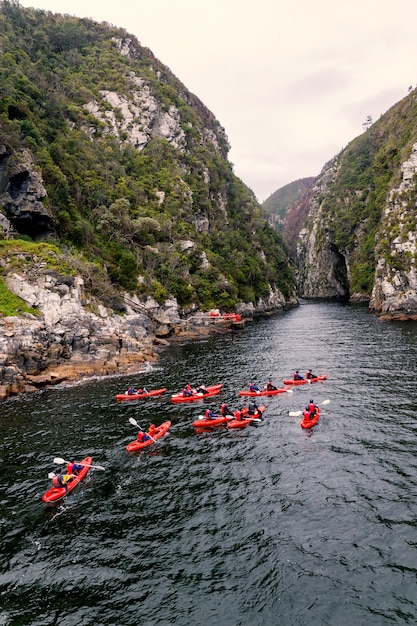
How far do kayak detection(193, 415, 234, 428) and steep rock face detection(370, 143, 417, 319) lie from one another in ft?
169

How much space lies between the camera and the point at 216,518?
1711 cm

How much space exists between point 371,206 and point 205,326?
240 ft

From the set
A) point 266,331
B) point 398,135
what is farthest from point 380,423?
point 398,135

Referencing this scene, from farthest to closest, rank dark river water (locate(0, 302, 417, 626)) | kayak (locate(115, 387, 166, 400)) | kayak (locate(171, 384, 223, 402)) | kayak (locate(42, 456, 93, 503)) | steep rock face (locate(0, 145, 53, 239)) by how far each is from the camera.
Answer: steep rock face (locate(0, 145, 53, 239)), kayak (locate(115, 387, 166, 400)), kayak (locate(171, 384, 223, 402)), kayak (locate(42, 456, 93, 503)), dark river water (locate(0, 302, 417, 626))

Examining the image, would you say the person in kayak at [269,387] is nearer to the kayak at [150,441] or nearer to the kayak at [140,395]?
the kayak at [140,395]

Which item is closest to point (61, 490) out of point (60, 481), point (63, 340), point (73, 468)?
point (60, 481)

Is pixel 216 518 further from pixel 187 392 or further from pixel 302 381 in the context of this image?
pixel 302 381

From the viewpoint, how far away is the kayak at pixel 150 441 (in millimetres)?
24281

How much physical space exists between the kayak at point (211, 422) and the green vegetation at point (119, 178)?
95.8 ft

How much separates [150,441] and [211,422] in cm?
504

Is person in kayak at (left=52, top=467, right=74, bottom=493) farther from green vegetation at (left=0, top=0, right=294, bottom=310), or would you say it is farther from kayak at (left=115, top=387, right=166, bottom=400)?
green vegetation at (left=0, top=0, right=294, bottom=310)

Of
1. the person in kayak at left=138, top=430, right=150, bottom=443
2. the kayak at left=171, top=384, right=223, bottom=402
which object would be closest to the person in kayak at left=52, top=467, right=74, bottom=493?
the person in kayak at left=138, top=430, right=150, bottom=443

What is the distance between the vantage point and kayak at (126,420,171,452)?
2428 cm

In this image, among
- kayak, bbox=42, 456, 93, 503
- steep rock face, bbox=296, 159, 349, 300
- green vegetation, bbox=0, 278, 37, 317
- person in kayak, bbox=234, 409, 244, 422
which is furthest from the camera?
steep rock face, bbox=296, 159, 349, 300
